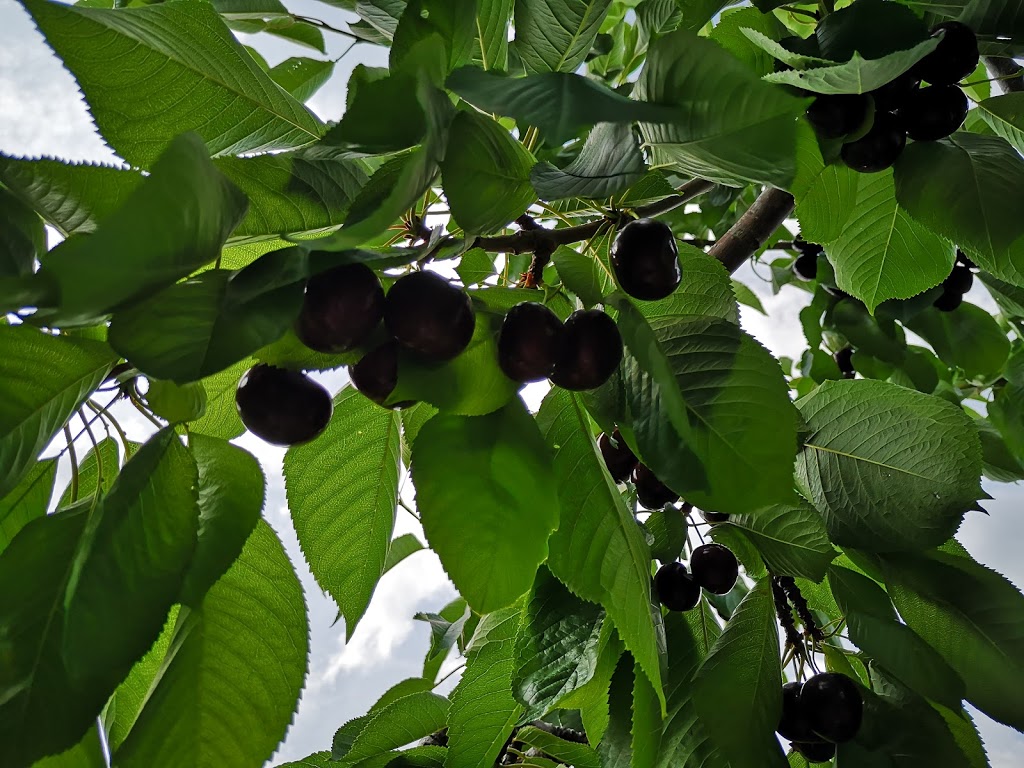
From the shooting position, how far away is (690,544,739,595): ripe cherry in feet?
2.60

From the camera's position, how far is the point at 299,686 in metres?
0.47

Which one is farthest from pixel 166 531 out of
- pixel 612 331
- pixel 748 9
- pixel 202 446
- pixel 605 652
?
pixel 748 9

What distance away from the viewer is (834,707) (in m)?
0.66

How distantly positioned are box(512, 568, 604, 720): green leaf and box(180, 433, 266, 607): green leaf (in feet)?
0.83

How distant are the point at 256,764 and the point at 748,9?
606 mm

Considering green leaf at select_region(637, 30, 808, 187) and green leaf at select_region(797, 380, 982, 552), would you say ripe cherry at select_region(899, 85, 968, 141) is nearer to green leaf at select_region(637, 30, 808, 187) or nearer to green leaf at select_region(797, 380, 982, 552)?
green leaf at select_region(797, 380, 982, 552)

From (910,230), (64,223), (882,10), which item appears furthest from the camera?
(910,230)

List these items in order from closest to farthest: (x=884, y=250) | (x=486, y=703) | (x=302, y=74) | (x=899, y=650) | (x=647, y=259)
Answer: (x=647, y=259) → (x=899, y=650) → (x=486, y=703) → (x=884, y=250) → (x=302, y=74)

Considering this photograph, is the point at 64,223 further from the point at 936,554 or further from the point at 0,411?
the point at 936,554

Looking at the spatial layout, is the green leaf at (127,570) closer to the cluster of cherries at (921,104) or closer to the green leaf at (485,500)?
the green leaf at (485,500)

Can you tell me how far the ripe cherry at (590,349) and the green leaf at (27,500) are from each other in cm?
37

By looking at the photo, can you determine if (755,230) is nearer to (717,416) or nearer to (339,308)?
(717,416)

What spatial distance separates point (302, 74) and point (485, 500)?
3.10 ft

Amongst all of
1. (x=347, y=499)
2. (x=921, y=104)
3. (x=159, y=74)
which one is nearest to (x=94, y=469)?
(x=347, y=499)
